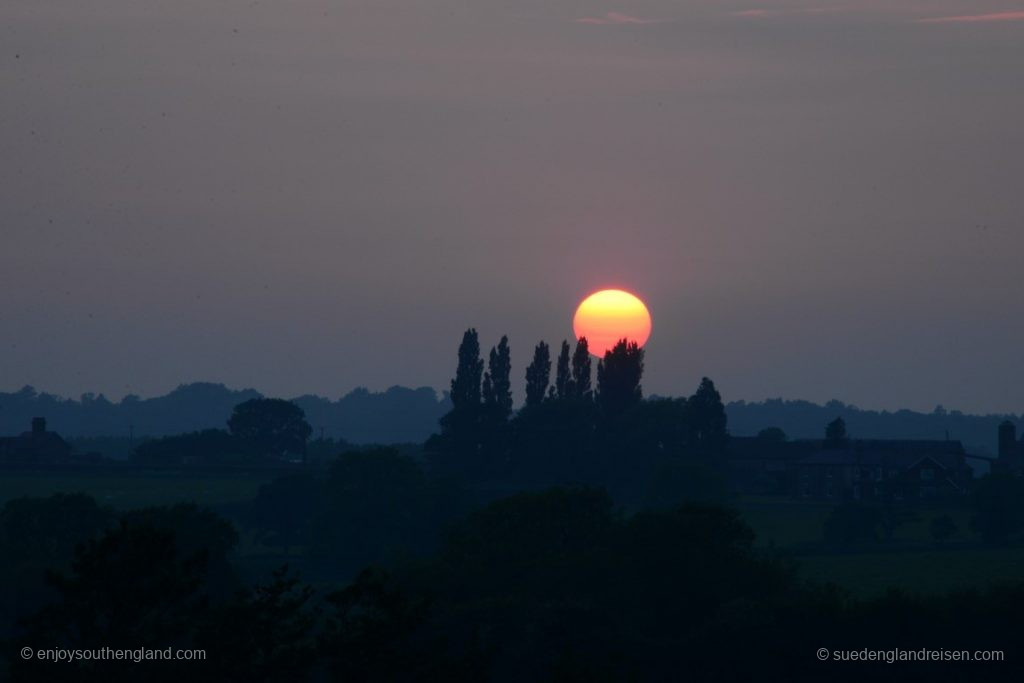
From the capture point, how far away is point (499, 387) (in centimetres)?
14788

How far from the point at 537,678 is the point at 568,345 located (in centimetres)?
9544

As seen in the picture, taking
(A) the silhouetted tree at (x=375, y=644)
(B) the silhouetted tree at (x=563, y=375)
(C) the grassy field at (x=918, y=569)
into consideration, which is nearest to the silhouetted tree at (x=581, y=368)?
(B) the silhouetted tree at (x=563, y=375)

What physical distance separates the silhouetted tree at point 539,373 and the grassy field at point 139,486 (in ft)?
88.3

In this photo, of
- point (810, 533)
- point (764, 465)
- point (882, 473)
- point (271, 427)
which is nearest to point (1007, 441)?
point (882, 473)

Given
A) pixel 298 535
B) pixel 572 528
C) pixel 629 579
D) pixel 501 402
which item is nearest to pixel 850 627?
pixel 629 579

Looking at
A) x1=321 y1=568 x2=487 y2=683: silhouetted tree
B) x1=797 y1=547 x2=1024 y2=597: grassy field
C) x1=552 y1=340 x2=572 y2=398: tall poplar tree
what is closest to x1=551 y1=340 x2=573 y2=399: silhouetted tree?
x1=552 y1=340 x2=572 y2=398: tall poplar tree

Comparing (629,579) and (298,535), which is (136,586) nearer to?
(629,579)

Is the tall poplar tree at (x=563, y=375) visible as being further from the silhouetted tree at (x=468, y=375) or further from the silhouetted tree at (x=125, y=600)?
the silhouetted tree at (x=125, y=600)

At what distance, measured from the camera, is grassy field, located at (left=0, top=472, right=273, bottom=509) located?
12631cm

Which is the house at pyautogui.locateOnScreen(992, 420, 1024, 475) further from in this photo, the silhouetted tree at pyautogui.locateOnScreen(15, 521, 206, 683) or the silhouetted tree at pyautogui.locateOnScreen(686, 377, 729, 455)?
the silhouetted tree at pyautogui.locateOnScreen(15, 521, 206, 683)

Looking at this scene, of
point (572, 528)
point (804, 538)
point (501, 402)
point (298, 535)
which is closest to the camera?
point (572, 528)

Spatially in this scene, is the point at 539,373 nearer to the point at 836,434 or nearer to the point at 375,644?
the point at 836,434

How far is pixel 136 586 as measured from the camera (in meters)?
33.3

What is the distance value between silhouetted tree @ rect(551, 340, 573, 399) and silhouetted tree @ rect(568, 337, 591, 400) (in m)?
0.49
